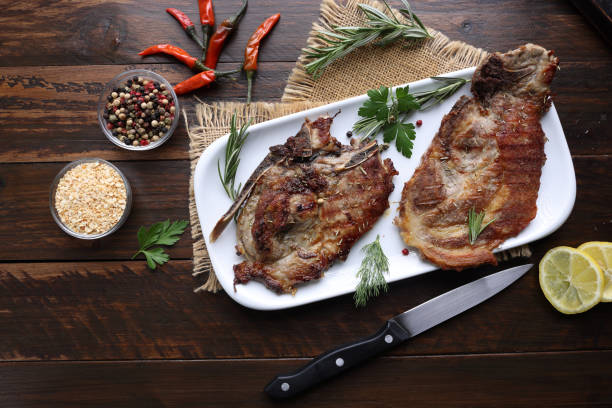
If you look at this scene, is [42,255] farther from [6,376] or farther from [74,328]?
[6,376]

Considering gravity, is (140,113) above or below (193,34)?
below

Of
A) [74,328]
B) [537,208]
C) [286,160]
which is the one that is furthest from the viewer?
[74,328]

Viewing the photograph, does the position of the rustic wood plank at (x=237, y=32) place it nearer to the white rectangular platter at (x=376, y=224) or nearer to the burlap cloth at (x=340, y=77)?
the burlap cloth at (x=340, y=77)

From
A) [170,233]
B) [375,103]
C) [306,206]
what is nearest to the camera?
[306,206]

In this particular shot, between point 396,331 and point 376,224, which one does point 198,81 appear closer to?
point 376,224

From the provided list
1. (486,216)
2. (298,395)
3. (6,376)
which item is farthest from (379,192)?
(6,376)

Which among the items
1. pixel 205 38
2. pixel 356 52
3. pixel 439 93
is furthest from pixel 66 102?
pixel 439 93

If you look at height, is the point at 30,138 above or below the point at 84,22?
below
